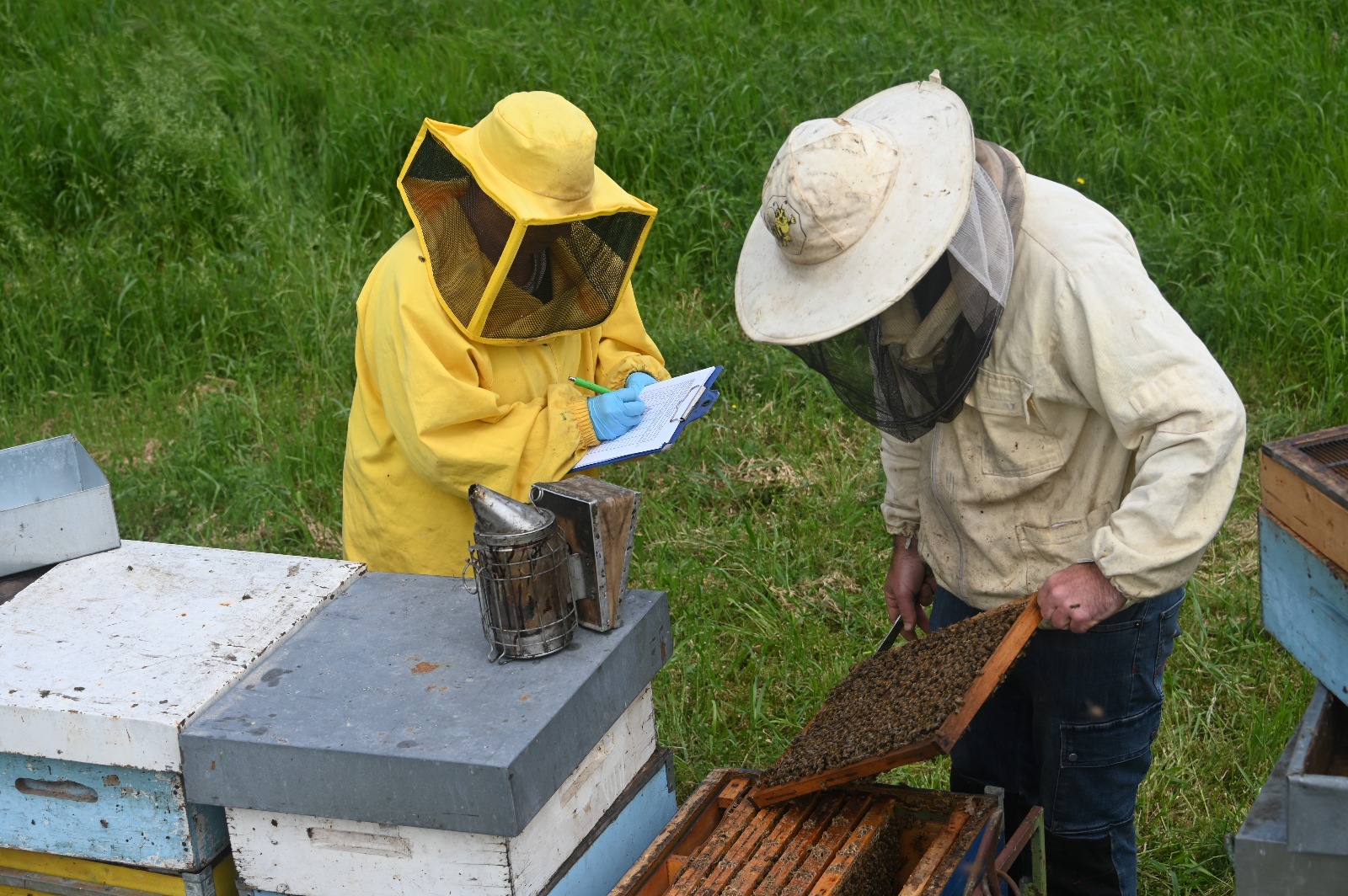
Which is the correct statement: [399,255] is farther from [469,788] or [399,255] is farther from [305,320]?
[305,320]

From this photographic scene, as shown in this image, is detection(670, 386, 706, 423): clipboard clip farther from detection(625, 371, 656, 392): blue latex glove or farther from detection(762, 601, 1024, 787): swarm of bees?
detection(762, 601, 1024, 787): swarm of bees

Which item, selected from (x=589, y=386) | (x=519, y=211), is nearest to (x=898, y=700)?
(x=589, y=386)

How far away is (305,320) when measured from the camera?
18.7 feet

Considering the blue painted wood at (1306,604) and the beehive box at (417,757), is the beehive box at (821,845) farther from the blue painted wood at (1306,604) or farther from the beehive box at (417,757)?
the blue painted wood at (1306,604)

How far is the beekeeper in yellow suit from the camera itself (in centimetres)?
260

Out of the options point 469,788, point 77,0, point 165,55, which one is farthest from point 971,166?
point 77,0

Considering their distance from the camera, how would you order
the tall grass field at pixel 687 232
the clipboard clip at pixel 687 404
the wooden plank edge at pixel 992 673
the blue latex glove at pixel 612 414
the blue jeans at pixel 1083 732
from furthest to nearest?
1. the tall grass field at pixel 687 232
2. the blue latex glove at pixel 612 414
3. the clipboard clip at pixel 687 404
4. the blue jeans at pixel 1083 732
5. the wooden plank edge at pixel 992 673

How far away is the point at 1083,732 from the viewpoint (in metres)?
2.51

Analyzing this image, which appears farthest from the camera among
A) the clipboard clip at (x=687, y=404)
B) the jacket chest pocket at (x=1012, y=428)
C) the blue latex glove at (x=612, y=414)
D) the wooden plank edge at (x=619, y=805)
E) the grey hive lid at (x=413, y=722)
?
the blue latex glove at (x=612, y=414)

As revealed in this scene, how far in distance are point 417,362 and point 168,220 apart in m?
4.26

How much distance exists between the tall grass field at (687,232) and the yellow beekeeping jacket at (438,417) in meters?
1.12

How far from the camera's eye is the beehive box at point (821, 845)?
205cm

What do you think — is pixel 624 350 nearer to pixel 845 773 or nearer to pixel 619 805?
pixel 619 805

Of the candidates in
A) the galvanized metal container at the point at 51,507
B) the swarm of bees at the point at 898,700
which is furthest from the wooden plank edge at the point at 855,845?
the galvanized metal container at the point at 51,507
